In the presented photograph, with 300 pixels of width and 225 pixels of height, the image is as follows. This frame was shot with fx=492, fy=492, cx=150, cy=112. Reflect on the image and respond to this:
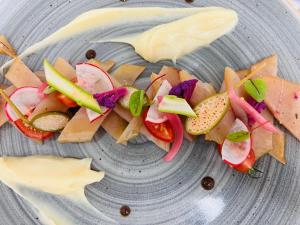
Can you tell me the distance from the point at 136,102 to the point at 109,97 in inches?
6.4

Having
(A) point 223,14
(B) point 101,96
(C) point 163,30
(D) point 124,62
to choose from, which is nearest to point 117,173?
(B) point 101,96

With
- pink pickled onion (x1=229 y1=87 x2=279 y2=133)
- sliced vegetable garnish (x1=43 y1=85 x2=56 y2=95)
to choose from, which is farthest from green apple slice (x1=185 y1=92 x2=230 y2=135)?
sliced vegetable garnish (x1=43 y1=85 x2=56 y2=95)

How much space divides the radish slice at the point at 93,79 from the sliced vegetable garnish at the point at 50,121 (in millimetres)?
136

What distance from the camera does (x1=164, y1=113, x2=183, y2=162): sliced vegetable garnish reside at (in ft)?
7.97

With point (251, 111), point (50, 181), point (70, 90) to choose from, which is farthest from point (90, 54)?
point (251, 111)

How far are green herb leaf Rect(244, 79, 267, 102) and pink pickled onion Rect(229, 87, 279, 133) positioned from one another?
55 millimetres

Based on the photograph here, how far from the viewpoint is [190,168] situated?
2.52m

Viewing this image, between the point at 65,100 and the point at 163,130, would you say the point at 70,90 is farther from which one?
the point at 163,130

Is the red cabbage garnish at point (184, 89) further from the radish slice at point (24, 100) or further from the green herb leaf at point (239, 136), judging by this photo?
the radish slice at point (24, 100)

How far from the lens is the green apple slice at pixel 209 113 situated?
239 centimetres

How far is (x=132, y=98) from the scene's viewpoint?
93.0 inches

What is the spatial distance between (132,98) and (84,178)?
18.9 inches

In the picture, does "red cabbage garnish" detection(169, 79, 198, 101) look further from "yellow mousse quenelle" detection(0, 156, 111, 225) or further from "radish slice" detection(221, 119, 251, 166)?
"yellow mousse quenelle" detection(0, 156, 111, 225)

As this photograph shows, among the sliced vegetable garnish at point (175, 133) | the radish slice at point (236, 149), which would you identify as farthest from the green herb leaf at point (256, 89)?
the sliced vegetable garnish at point (175, 133)
